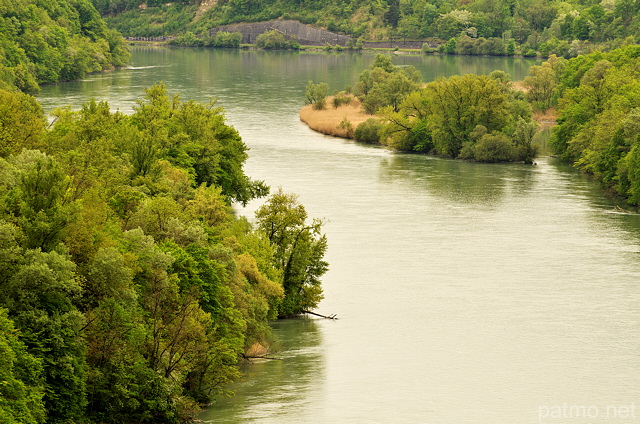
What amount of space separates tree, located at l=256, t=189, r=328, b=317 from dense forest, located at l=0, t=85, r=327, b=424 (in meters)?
0.06

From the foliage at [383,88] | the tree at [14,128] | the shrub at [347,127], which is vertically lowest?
the shrub at [347,127]

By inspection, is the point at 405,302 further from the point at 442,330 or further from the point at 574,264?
the point at 574,264

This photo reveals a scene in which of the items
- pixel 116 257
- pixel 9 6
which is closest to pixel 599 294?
pixel 116 257

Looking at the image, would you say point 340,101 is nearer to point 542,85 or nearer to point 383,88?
point 383,88

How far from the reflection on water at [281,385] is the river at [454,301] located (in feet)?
0.34

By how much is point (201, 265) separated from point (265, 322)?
654 cm

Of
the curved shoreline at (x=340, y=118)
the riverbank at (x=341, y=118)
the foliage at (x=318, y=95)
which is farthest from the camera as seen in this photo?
the foliage at (x=318, y=95)

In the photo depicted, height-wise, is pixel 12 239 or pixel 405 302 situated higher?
pixel 12 239

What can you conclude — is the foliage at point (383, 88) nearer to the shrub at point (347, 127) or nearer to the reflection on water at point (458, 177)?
the shrub at point (347, 127)

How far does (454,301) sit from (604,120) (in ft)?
133

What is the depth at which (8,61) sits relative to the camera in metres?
150

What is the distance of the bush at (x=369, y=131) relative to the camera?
11695cm

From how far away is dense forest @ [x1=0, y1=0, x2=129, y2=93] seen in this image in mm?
154000

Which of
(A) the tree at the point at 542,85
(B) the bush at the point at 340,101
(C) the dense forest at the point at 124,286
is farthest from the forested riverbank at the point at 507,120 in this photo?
(C) the dense forest at the point at 124,286
